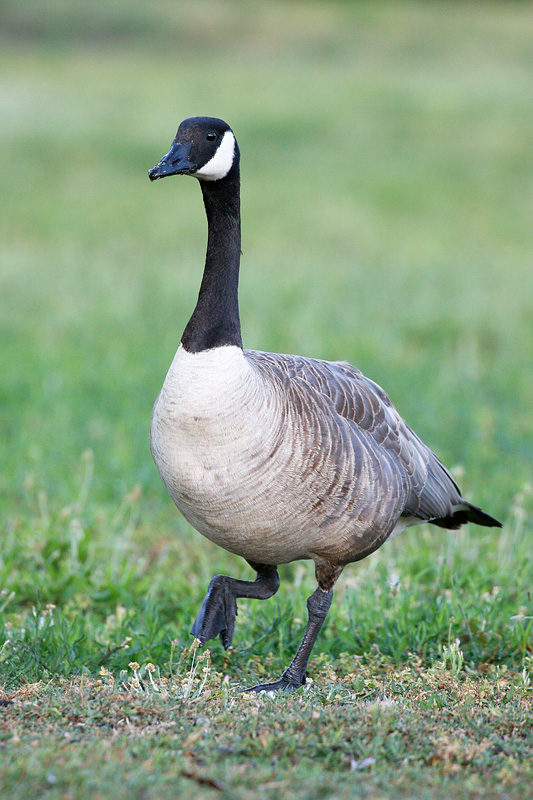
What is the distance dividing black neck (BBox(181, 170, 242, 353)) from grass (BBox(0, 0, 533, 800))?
1530 millimetres

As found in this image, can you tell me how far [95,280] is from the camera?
1410 centimetres

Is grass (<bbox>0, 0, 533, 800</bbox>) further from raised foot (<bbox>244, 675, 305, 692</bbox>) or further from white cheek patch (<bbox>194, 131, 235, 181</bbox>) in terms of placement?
A: white cheek patch (<bbox>194, 131, 235, 181</bbox>)

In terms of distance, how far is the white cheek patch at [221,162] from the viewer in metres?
4.22

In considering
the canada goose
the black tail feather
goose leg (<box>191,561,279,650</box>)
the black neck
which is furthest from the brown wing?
goose leg (<box>191,561,279,650</box>)

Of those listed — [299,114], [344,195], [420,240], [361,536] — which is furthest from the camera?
[299,114]

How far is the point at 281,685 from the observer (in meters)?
4.24

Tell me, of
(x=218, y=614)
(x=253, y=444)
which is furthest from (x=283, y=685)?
(x=253, y=444)

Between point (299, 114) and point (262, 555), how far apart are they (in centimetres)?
2657

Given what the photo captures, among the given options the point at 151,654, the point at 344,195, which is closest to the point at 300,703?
the point at 151,654

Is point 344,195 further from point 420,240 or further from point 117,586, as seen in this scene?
point 117,586

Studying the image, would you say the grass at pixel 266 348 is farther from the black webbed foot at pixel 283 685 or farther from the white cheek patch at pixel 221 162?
the white cheek patch at pixel 221 162

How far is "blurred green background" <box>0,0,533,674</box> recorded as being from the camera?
22.0 feet

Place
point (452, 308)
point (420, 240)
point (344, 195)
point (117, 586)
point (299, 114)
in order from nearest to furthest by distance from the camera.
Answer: point (117, 586) → point (452, 308) → point (420, 240) → point (344, 195) → point (299, 114)

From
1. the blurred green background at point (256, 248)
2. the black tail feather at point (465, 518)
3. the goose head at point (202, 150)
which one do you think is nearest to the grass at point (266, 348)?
the blurred green background at point (256, 248)
